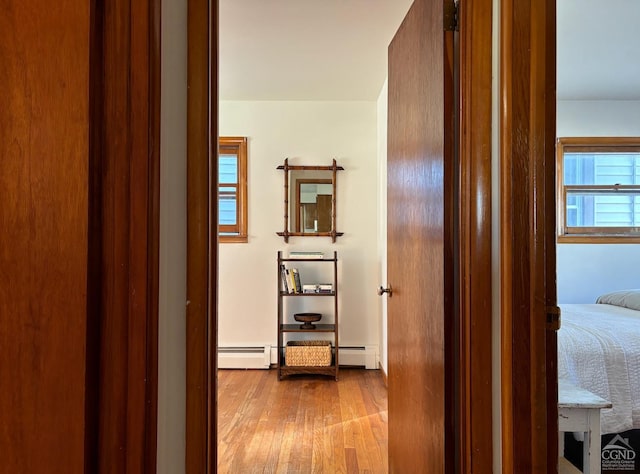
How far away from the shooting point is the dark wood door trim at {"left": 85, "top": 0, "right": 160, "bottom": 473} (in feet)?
2.07

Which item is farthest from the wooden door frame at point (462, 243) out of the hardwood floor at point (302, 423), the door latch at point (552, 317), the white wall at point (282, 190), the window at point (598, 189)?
the window at point (598, 189)

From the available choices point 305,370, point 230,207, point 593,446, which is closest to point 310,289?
point 305,370

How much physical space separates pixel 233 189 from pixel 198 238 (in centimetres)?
293

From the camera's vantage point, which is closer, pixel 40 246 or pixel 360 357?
pixel 40 246

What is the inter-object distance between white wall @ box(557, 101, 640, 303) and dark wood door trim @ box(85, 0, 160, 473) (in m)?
4.12

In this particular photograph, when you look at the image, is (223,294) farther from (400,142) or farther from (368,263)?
(400,142)

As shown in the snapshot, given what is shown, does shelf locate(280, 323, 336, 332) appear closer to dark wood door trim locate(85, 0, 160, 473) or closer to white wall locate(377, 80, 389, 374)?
white wall locate(377, 80, 389, 374)

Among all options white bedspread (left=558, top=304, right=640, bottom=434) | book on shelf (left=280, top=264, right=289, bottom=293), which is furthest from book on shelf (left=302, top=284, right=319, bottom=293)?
white bedspread (left=558, top=304, right=640, bottom=434)

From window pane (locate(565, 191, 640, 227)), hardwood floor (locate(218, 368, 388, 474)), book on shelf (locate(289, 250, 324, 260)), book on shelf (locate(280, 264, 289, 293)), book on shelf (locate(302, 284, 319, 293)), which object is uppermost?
window pane (locate(565, 191, 640, 227))

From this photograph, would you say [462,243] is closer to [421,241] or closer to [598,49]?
[421,241]

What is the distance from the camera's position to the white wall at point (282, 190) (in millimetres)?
3859

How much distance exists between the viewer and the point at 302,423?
2.63 m

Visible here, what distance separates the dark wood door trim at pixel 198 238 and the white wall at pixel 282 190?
280 centimetres

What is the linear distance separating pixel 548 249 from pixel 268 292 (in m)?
3.03
